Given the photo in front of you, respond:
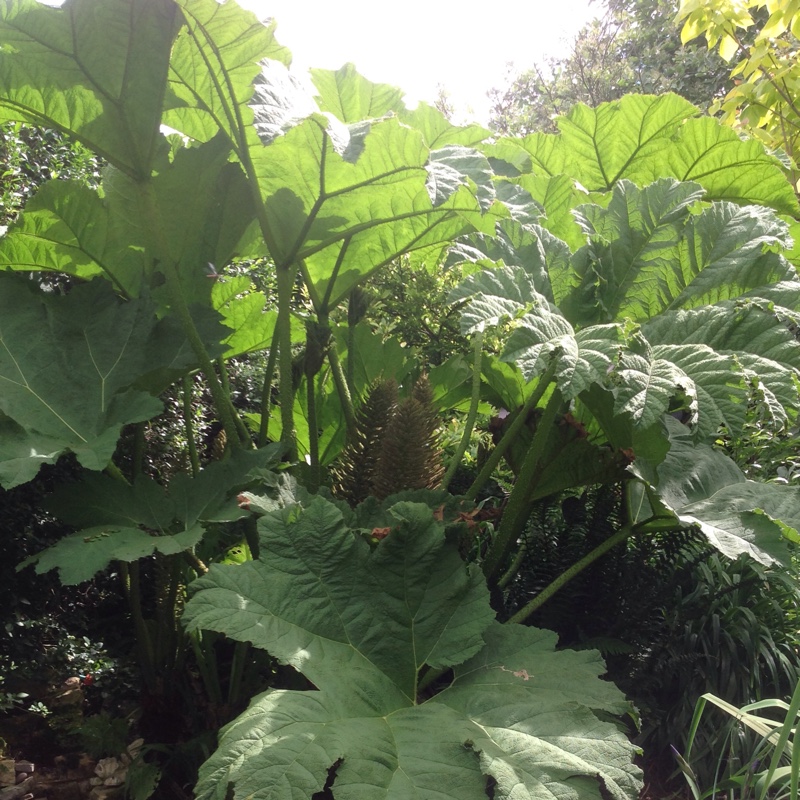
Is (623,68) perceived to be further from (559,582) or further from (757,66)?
(559,582)

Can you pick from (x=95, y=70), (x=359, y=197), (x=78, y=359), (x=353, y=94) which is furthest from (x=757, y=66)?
(x=78, y=359)

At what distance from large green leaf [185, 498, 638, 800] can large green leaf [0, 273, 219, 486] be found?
0.47 metres

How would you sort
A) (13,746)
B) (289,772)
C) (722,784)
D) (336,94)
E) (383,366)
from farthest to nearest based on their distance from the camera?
(383,366) < (336,94) < (13,746) < (722,784) < (289,772)

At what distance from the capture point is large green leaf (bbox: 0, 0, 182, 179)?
5.09 ft

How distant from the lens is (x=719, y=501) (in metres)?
1.58

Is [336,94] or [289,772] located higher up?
[336,94]

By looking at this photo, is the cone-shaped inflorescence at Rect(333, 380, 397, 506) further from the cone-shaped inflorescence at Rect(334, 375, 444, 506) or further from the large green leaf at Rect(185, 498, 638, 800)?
the large green leaf at Rect(185, 498, 638, 800)

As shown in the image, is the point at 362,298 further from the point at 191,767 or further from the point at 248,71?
the point at 191,767

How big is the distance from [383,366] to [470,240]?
0.59m

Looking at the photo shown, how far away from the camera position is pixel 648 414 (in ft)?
4.44

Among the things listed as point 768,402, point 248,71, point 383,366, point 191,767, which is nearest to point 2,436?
point 191,767

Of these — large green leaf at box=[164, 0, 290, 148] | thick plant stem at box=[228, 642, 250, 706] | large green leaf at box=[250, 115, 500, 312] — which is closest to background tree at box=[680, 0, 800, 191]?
large green leaf at box=[250, 115, 500, 312]

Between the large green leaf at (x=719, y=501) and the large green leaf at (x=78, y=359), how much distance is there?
3.50 ft

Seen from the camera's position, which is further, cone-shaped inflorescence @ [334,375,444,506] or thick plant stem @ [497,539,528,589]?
thick plant stem @ [497,539,528,589]
